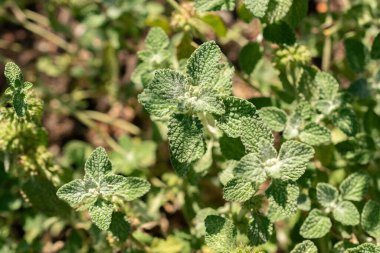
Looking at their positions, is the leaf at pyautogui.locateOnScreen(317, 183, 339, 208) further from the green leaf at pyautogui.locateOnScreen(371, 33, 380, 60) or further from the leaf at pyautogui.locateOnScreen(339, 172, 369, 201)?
the green leaf at pyautogui.locateOnScreen(371, 33, 380, 60)

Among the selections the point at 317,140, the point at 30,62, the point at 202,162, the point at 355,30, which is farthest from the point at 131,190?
the point at 30,62

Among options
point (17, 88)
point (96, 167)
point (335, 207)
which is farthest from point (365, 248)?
point (17, 88)

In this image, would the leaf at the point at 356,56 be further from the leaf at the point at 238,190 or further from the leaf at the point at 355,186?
the leaf at the point at 238,190

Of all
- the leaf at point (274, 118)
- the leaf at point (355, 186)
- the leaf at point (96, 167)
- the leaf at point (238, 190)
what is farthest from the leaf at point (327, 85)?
the leaf at point (96, 167)

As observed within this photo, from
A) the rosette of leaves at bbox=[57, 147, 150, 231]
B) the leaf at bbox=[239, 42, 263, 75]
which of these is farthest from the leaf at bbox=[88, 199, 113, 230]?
the leaf at bbox=[239, 42, 263, 75]

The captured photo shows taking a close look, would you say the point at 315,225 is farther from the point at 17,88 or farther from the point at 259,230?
the point at 17,88

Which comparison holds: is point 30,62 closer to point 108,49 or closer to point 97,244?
point 108,49
